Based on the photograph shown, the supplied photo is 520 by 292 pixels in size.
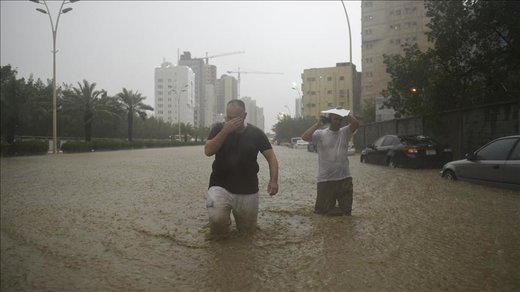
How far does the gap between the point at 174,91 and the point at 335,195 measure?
65052 mm

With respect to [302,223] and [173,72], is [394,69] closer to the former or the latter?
[302,223]

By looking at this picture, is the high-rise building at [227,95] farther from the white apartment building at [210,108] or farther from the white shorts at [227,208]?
the white shorts at [227,208]

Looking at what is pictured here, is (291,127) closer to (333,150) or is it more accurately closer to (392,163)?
(392,163)

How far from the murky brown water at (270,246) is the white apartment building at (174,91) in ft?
187

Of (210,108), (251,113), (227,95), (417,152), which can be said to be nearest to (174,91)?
(210,108)

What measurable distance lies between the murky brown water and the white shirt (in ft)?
1.88

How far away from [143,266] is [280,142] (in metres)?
76.9

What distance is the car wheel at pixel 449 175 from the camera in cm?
950

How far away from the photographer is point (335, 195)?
549 centimetres

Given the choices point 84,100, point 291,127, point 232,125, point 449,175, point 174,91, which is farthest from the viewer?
point 291,127

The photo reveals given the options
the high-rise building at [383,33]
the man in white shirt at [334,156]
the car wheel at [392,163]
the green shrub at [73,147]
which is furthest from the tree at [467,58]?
the high-rise building at [383,33]

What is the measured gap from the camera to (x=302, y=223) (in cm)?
536

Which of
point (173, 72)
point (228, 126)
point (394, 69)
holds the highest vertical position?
point (173, 72)

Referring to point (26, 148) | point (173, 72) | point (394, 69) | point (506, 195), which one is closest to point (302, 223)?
point (506, 195)
